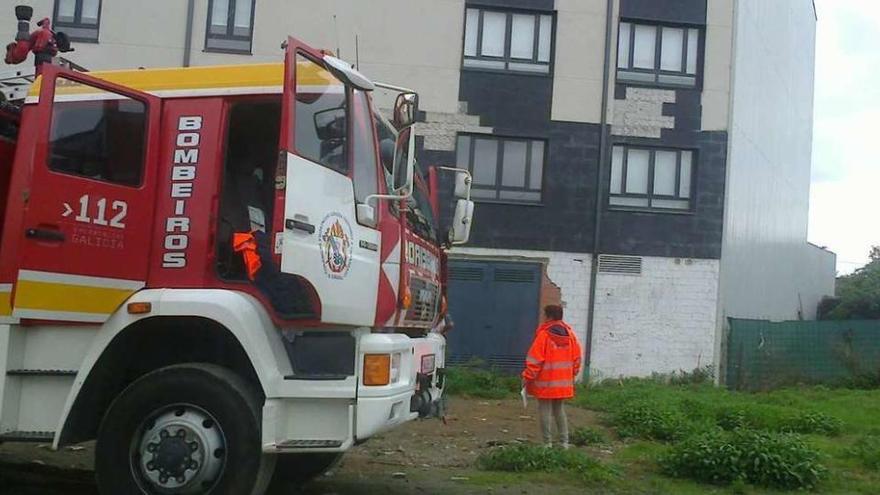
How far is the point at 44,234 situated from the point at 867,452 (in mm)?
7901

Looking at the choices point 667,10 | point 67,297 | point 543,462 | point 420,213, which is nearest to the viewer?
point 67,297

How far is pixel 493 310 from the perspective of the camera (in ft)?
56.7

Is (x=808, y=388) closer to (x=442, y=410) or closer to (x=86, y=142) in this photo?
(x=442, y=410)

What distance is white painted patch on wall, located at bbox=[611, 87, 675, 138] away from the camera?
17.6 m

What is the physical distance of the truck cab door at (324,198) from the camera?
5324 millimetres

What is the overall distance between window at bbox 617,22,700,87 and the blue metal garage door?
14.2 ft

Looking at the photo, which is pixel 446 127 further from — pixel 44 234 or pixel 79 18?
pixel 44 234

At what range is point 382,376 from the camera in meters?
5.71

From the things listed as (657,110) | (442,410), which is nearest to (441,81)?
(657,110)

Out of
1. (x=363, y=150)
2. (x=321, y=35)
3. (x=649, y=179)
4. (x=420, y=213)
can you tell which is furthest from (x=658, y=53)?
(x=363, y=150)

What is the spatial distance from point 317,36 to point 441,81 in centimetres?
245

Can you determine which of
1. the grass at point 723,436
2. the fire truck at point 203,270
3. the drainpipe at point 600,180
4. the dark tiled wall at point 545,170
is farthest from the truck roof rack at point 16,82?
the drainpipe at point 600,180

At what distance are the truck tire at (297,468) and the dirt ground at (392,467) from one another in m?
0.18

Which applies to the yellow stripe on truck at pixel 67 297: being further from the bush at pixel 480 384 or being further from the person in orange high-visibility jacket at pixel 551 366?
the bush at pixel 480 384
